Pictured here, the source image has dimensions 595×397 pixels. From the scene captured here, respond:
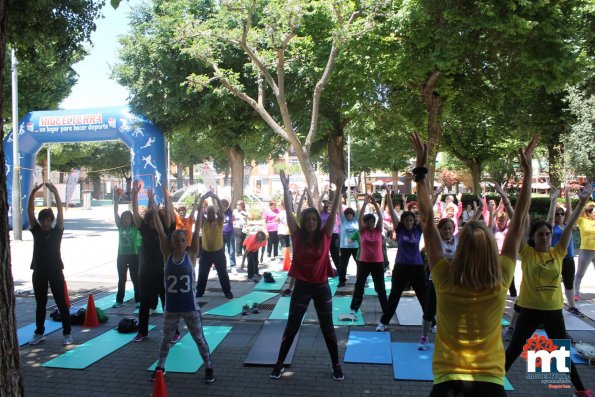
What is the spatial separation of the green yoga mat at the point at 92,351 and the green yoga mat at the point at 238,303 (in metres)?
1.51

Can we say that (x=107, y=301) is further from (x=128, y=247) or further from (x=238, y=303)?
(x=238, y=303)

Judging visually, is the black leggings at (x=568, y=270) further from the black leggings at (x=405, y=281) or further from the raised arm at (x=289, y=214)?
the raised arm at (x=289, y=214)

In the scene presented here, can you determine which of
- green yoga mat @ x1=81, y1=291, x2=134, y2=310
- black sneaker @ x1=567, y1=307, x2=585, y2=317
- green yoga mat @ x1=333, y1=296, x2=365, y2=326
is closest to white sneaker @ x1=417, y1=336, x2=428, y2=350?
green yoga mat @ x1=333, y1=296, x2=365, y2=326

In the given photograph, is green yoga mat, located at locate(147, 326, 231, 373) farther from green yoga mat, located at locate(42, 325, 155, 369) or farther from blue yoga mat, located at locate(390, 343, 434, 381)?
blue yoga mat, located at locate(390, 343, 434, 381)

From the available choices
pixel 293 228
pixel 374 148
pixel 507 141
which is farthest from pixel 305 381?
pixel 374 148

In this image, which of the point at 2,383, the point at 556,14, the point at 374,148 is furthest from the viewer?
the point at 374,148

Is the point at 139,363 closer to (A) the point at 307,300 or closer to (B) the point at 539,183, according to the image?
(A) the point at 307,300

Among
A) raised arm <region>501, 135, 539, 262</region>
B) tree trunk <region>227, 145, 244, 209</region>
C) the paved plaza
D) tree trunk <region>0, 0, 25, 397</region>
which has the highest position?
tree trunk <region>227, 145, 244, 209</region>

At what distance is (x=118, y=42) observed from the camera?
24.1 m

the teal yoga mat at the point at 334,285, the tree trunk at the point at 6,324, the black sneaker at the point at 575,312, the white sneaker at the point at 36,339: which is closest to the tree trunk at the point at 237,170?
the teal yoga mat at the point at 334,285

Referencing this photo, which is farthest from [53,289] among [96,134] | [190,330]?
[96,134]

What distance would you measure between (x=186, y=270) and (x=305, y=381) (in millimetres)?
1732

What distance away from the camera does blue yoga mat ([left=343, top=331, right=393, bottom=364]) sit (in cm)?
562

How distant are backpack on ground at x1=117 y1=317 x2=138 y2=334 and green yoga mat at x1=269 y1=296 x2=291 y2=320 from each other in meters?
2.03
